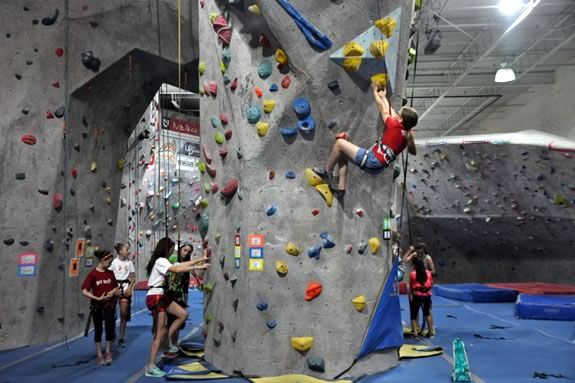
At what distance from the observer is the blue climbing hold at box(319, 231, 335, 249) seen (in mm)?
3936

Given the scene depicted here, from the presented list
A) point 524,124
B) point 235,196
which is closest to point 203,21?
point 235,196

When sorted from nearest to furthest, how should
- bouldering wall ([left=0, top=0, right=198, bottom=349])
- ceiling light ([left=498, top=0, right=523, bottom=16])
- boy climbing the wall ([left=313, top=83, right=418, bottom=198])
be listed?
1. boy climbing the wall ([left=313, top=83, right=418, bottom=198])
2. bouldering wall ([left=0, top=0, right=198, bottom=349])
3. ceiling light ([left=498, top=0, right=523, bottom=16])

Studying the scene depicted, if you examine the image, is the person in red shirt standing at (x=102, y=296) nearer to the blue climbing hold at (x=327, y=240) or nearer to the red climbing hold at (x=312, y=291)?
the red climbing hold at (x=312, y=291)

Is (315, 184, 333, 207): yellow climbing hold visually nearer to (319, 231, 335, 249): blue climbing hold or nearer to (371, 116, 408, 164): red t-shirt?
(319, 231, 335, 249): blue climbing hold

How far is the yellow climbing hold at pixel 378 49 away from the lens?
3.80m

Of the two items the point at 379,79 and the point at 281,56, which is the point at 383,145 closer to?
the point at 379,79

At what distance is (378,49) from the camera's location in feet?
12.5

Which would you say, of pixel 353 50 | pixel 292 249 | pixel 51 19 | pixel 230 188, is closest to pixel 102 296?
pixel 230 188

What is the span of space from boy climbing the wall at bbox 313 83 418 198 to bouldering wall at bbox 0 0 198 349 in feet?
9.97

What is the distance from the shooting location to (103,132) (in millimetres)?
6449

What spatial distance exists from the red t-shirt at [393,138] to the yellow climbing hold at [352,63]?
57 cm

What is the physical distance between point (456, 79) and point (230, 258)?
932 centimetres

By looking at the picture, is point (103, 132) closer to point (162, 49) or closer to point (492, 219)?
point (162, 49)

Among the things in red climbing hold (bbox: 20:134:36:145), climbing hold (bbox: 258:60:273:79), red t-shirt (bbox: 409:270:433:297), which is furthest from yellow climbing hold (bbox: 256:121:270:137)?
red climbing hold (bbox: 20:134:36:145)
